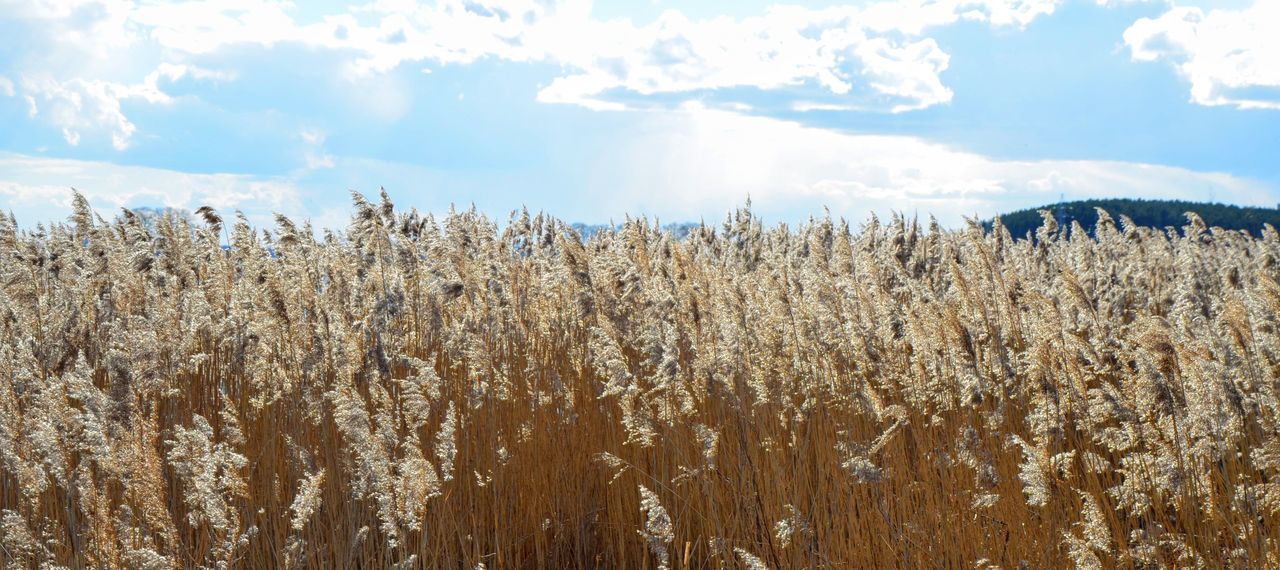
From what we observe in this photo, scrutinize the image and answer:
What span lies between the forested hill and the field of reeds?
42343mm

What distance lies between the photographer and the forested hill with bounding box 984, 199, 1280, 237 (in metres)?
45.8

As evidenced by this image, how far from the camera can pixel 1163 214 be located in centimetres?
4900

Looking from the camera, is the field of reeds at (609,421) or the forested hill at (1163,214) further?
the forested hill at (1163,214)

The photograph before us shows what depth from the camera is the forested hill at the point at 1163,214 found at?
45.8 meters

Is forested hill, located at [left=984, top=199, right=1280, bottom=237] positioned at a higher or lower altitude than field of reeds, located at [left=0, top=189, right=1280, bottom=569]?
higher

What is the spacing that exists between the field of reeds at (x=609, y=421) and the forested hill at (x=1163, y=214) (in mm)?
42343

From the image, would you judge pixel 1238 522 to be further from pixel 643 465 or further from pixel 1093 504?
pixel 643 465

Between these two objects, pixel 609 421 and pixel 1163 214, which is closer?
pixel 609 421

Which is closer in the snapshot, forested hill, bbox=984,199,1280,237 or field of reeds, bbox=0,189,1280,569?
field of reeds, bbox=0,189,1280,569

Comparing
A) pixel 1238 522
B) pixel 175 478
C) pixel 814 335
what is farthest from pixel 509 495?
pixel 1238 522

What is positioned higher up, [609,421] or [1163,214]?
[1163,214]

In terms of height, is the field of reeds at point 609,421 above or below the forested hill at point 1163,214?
below

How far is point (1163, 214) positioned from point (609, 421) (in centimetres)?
5222

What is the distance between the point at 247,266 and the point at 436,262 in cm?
105
